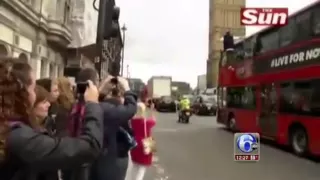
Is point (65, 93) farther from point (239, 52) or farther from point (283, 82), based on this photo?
point (239, 52)

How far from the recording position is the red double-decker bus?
1220 centimetres

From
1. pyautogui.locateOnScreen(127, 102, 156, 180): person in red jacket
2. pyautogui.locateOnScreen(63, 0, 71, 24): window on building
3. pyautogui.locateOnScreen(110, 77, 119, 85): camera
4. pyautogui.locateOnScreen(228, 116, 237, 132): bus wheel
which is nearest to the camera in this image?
→ pyautogui.locateOnScreen(110, 77, 119, 85): camera

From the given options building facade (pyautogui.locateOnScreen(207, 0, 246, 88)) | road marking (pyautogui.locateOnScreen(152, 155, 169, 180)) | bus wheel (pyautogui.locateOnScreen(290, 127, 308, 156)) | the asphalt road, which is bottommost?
road marking (pyautogui.locateOnScreen(152, 155, 169, 180))

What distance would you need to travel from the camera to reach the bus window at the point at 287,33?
537 inches

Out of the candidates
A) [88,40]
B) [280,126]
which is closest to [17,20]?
[280,126]

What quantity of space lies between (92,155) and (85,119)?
236 millimetres

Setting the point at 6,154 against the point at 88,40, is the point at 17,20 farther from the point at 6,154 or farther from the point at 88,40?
the point at 88,40

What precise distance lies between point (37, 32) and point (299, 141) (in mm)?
15622

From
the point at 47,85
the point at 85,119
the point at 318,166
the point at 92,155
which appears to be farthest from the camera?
the point at 318,166

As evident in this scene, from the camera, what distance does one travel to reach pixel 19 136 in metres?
1.97

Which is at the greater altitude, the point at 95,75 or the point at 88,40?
the point at 88,40

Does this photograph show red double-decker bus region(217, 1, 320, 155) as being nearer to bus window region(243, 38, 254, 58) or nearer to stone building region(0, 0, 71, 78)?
bus window region(243, 38, 254, 58)

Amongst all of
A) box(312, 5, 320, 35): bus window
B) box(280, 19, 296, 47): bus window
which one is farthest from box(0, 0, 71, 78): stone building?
box(312, 5, 320, 35): bus window

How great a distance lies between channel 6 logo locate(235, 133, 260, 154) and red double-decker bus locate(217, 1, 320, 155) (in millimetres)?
6478
